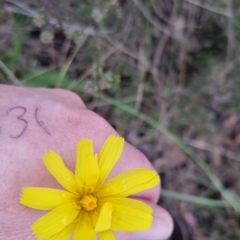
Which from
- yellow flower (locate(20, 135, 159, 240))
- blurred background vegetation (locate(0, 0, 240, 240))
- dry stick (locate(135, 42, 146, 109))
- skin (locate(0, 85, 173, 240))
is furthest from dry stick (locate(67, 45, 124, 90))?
yellow flower (locate(20, 135, 159, 240))

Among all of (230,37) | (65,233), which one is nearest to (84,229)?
(65,233)

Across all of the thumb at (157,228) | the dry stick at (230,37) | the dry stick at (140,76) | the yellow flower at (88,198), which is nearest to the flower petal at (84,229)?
the yellow flower at (88,198)

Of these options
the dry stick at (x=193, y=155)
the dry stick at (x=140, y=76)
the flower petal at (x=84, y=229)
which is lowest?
the dry stick at (x=193, y=155)

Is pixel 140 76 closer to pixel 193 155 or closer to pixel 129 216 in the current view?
pixel 193 155

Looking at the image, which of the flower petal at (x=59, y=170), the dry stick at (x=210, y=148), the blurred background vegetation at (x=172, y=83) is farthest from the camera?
the dry stick at (x=210, y=148)

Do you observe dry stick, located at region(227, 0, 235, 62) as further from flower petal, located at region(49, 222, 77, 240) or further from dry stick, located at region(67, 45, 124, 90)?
flower petal, located at region(49, 222, 77, 240)

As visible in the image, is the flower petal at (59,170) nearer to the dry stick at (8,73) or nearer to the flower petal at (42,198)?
the flower petal at (42,198)
